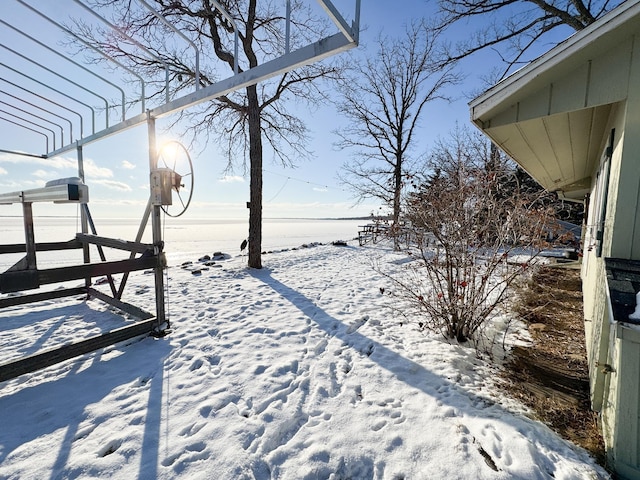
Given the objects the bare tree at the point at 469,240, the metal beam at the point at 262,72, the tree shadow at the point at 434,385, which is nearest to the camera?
the tree shadow at the point at 434,385

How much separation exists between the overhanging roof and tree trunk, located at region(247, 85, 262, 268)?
5.75 meters

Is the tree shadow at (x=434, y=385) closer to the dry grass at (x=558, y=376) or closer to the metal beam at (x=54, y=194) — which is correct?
the dry grass at (x=558, y=376)

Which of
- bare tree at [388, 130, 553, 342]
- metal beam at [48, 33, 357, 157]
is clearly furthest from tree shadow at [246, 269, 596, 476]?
metal beam at [48, 33, 357, 157]

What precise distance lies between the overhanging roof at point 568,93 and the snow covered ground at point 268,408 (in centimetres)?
260

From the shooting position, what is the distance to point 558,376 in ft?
9.02

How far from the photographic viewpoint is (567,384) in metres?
2.62

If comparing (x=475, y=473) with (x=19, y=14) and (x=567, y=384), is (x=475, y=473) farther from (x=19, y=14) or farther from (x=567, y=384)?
(x=19, y=14)

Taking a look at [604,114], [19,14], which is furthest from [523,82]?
[19,14]

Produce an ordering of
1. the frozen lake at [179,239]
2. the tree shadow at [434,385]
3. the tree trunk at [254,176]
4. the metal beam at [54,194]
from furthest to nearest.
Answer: the frozen lake at [179,239]
the tree trunk at [254,176]
the metal beam at [54,194]
the tree shadow at [434,385]

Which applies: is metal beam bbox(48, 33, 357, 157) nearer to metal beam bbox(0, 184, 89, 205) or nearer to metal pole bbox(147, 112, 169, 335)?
metal pole bbox(147, 112, 169, 335)

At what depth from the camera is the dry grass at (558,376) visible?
207 cm

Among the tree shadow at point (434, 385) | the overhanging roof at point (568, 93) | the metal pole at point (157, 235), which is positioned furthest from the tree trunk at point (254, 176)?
the overhanging roof at point (568, 93)

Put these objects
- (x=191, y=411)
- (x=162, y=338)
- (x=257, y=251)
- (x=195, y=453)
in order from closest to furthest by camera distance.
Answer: (x=195, y=453)
(x=191, y=411)
(x=162, y=338)
(x=257, y=251)

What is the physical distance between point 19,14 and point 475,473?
17.2 ft
